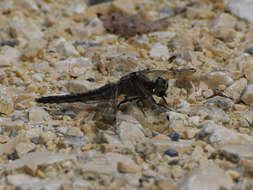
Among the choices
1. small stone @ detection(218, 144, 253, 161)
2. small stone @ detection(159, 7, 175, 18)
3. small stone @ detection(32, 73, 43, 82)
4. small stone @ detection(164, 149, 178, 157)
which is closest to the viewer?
small stone @ detection(218, 144, 253, 161)

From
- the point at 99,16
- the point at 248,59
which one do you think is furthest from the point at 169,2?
the point at 248,59

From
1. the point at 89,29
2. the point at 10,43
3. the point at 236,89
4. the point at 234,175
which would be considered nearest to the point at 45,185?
the point at 234,175

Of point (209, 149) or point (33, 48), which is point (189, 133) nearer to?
point (209, 149)

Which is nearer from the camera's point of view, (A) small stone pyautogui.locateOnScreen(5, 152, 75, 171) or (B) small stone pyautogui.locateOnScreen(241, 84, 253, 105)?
(A) small stone pyautogui.locateOnScreen(5, 152, 75, 171)

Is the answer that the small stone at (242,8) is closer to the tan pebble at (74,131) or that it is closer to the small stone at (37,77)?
the small stone at (37,77)

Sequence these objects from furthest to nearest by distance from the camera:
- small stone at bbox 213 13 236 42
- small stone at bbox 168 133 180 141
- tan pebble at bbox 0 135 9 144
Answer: small stone at bbox 213 13 236 42 → tan pebble at bbox 0 135 9 144 → small stone at bbox 168 133 180 141

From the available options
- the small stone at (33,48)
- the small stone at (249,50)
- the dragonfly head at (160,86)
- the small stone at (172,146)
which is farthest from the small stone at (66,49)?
the small stone at (172,146)

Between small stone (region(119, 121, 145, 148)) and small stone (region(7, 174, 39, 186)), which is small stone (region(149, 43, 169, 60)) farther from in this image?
small stone (region(7, 174, 39, 186))

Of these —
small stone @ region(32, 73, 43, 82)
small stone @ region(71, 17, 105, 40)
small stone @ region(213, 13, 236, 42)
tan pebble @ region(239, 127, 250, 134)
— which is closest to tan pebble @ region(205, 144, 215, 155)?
tan pebble @ region(239, 127, 250, 134)
